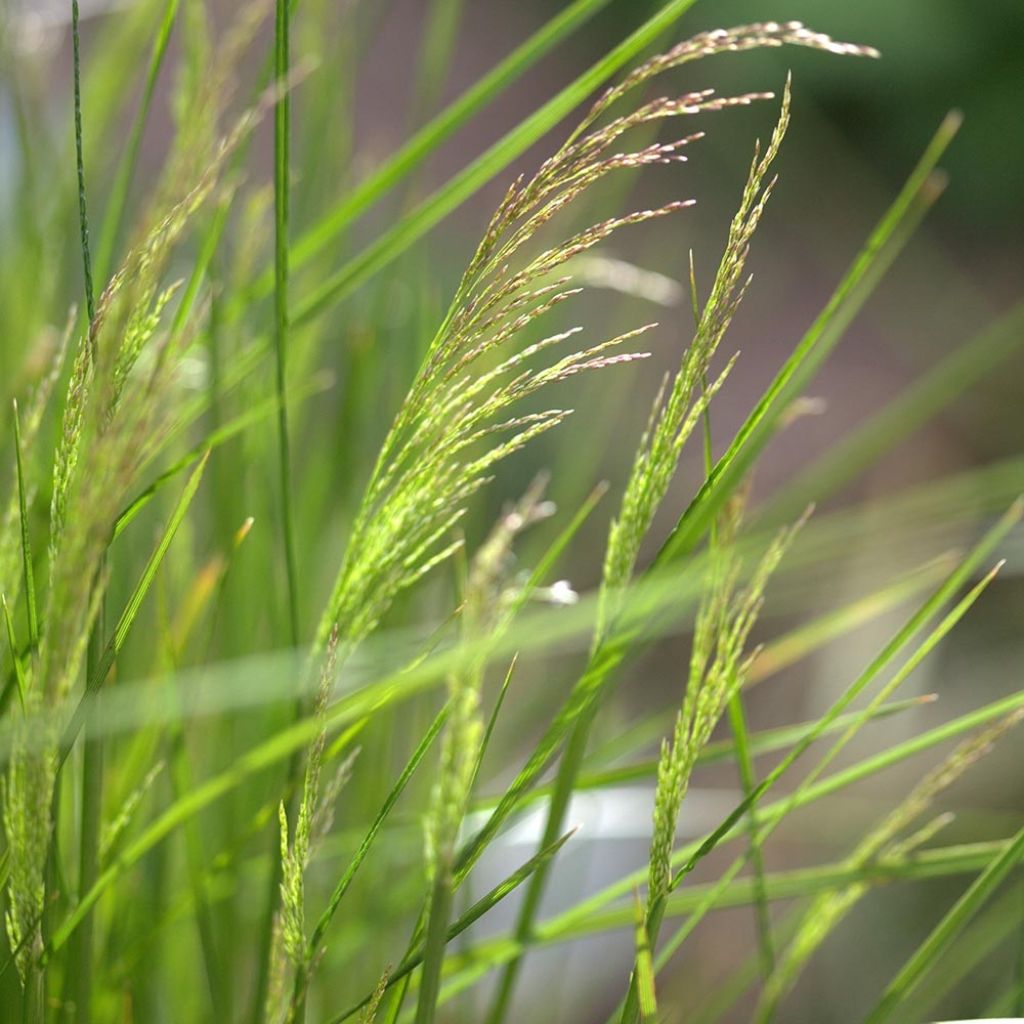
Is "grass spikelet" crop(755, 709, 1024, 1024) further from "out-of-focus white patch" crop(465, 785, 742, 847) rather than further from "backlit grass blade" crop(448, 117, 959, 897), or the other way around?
"out-of-focus white patch" crop(465, 785, 742, 847)

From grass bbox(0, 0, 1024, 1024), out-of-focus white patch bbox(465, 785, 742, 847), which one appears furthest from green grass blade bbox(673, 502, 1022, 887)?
out-of-focus white patch bbox(465, 785, 742, 847)

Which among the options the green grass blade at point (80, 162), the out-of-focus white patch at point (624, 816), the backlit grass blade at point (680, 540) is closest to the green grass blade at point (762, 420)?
the backlit grass blade at point (680, 540)

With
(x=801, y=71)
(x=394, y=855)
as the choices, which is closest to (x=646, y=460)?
(x=394, y=855)

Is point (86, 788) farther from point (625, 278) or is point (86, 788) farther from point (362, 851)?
point (625, 278)

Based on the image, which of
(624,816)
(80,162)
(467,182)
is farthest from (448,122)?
(624,816)

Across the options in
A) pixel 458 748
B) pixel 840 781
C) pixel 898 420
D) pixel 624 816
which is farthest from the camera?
pixel 624 816

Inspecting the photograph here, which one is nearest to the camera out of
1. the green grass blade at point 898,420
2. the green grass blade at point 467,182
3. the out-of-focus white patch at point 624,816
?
the green grass blade at point 467,182

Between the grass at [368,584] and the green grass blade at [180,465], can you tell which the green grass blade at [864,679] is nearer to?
the grass at [368,584]
